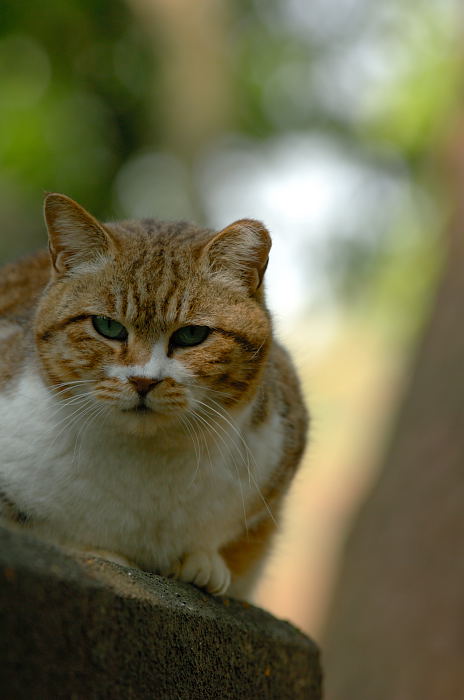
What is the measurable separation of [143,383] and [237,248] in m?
0.63

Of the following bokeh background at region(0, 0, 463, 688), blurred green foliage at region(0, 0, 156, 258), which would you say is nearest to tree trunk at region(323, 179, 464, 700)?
bokeh background at region(0, 0, 463, 688)

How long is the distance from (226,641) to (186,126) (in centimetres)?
1018

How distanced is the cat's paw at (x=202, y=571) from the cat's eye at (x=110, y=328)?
2.67 feet

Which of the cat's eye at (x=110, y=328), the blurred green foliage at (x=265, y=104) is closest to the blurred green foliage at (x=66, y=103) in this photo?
the blurred green foliage at (x=265, y=104)

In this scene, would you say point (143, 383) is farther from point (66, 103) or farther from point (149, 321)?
point (66, 103)

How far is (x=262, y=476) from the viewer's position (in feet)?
10.7

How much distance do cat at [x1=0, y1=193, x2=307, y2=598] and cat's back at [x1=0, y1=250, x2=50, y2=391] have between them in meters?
0.02

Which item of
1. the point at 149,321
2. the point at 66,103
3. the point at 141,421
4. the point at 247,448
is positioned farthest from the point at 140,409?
the point at 66,103

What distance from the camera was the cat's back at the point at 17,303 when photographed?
3.22m

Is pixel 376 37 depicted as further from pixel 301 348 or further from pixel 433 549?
pixel 301 348

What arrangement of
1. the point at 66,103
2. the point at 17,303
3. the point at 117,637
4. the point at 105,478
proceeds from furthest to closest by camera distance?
1. the point at 66,103
2. the point at 17,303
3. the point at 105,478
4. the point at 117,637

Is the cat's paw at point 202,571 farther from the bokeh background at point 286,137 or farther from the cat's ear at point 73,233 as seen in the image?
the bokeh background at point 286,137

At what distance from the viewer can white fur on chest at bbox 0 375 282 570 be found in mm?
2936

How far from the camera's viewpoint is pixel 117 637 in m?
2.10
